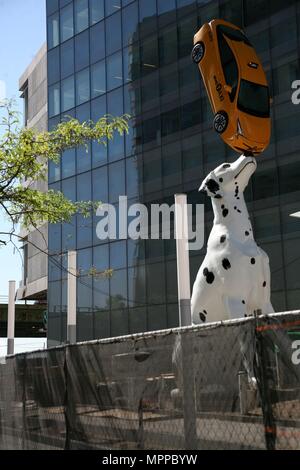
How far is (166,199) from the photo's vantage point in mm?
29328

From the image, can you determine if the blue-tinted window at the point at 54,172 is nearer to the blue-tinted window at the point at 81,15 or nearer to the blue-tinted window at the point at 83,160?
the blue-tinted window at the point at 83,160

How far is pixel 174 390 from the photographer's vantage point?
15.5 ft

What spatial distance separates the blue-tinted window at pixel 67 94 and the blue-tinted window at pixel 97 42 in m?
2.31

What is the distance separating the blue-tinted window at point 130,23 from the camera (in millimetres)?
32188

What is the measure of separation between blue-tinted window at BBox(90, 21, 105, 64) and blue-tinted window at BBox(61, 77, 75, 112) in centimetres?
231

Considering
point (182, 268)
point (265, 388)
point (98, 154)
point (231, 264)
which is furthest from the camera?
point (98, 154)

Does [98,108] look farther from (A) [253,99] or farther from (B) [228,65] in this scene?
(A) [253,99]

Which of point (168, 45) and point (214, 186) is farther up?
point (168, 45)

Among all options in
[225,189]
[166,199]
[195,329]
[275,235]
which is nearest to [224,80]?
[225,189]

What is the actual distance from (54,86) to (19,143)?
28940 millimetres

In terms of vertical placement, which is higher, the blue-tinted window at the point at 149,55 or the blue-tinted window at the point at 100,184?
the blue-tinted window at the point at 149,55

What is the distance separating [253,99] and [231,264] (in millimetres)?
2829

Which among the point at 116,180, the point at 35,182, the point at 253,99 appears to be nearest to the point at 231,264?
the point at 253,99

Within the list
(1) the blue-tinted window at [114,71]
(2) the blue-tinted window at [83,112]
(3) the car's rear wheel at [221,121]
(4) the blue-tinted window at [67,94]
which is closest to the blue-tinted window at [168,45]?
(1) the blue-tinted window at [114,71]
